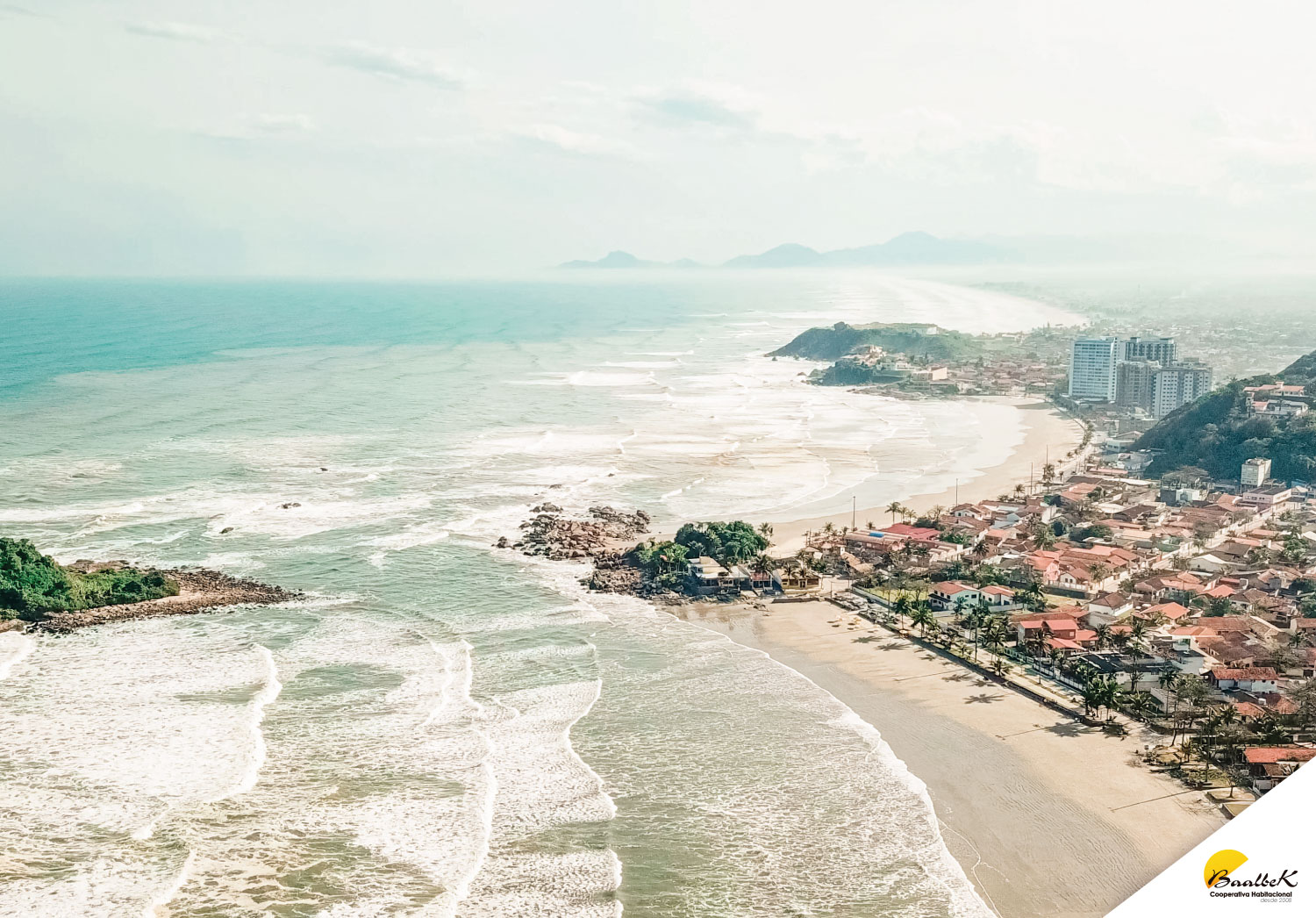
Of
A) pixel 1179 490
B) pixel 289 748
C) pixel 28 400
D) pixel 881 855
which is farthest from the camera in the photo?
pixel 28 400

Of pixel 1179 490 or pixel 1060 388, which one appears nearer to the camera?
pixel 1179 490

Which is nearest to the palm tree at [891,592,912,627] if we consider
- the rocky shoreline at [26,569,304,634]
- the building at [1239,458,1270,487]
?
the rocky shoreline at [26,569,304,634]

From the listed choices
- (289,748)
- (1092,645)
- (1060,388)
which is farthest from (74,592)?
(1060,388)

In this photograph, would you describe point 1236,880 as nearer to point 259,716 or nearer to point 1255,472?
point 259,716

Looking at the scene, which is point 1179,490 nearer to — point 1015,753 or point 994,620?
point 994,620

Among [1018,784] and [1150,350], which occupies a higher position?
[1150,350]

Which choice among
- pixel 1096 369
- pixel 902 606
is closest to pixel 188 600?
pixel 902 606

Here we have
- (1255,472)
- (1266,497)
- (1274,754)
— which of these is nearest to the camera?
(1274,754)
